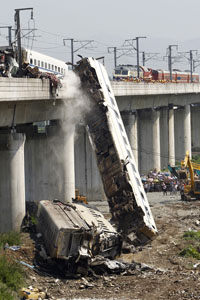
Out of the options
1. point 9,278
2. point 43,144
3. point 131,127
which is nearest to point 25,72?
point 43,144

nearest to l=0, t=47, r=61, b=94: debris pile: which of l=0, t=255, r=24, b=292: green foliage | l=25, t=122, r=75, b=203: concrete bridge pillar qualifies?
l=25, t=122, r=75, b=203: concrete bridge pillar

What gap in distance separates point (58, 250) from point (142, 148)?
4522 cm

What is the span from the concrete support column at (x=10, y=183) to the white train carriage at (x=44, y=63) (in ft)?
37.4

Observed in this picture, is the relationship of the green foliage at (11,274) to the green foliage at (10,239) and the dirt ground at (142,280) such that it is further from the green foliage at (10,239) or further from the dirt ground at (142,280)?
the green foliage at (10,239)

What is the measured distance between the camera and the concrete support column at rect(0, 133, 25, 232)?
108ft

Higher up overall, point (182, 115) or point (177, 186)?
point (182, 115)

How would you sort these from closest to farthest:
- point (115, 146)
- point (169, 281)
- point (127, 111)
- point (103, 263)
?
point (169, 281) → point (103, 263) → point (115, 146) → point (127, 111)

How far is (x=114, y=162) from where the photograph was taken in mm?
31953

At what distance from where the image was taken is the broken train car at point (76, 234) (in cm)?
2503

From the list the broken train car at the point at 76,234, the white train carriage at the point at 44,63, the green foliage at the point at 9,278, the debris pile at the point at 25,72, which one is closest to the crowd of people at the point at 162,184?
the white train carriage at the point at 44,63

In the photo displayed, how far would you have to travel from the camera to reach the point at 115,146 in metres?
32.4

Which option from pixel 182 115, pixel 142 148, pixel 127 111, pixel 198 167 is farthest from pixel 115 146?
pixel 182 115

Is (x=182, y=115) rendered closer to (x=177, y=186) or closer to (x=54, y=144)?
(x=177, y=186)

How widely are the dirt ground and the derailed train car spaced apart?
1250 mm
